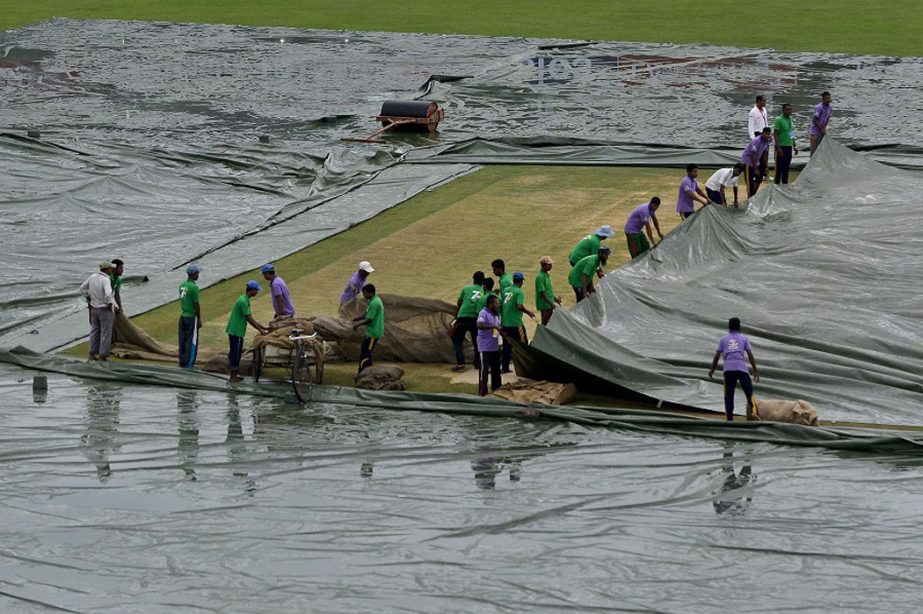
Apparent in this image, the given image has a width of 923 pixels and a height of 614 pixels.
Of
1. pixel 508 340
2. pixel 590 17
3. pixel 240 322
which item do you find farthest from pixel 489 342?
pixel 590 17

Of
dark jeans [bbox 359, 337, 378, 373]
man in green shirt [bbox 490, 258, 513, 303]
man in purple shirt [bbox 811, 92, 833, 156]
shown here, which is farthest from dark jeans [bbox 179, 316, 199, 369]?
man in purple shirt [bbox 811, 92, 833, 156]

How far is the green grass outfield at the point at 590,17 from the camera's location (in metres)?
48.7

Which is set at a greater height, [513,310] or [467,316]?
[513,310]

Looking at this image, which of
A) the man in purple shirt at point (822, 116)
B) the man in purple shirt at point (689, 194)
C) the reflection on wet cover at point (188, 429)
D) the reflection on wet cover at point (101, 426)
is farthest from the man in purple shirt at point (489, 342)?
the man in purple shirt at point (822, 116)

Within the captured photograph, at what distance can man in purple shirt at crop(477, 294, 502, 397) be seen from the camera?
18.5 metres

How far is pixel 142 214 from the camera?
28359 millimetres

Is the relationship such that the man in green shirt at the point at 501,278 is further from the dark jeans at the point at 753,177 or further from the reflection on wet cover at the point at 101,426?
the dark jeans at the point at 753,177

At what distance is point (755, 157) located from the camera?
1091 inches

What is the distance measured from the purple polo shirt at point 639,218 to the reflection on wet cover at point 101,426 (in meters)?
8.36

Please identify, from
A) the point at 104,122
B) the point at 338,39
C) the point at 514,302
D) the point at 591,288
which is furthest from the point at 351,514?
the point at 338,39

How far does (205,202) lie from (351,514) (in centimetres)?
1548

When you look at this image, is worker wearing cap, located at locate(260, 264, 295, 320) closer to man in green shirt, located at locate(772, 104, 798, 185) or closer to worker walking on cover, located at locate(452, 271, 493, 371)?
worker walking on cover, located at locate(452, 271, 493, 371)

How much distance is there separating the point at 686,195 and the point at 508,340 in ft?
24.6

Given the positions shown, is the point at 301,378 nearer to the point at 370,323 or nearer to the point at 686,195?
the point at 370,323
